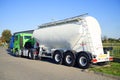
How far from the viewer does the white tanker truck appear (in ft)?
43.3

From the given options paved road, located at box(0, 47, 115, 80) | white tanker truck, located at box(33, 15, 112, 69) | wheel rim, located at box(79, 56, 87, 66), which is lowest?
paved road, located at box(0, 47, 115, 80)

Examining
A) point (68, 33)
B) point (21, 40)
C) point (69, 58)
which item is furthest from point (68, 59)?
point (21, 40)

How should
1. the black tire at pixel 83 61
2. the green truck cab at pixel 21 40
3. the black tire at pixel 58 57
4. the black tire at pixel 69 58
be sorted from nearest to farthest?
1. the black tire at pixel 83 61
2. the black tire at pixel 69 58
3. the black tire at pixel 58 57
4. the green truck cab at pixel 21 40

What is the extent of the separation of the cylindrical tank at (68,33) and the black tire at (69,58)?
586mm

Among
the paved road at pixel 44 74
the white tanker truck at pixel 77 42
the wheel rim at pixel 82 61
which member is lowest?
the paved road at pixel 44 74

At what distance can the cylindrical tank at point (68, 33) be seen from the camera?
13797mm

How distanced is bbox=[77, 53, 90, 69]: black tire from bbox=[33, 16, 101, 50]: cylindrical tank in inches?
51.5

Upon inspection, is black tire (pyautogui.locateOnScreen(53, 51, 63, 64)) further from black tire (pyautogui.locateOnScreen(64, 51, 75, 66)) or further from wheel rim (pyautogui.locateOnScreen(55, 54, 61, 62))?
black tire (pyautogui.locateOnScreen(64, 51, 75, 66))

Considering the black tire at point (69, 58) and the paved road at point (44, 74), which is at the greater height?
the black tire at point (69, 58)

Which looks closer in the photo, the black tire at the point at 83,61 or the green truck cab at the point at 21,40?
the black tire at the point at 83,61

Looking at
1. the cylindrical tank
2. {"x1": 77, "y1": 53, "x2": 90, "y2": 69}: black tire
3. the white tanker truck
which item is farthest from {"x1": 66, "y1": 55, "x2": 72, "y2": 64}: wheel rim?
{"x1": 77, "y1": 53, "x2": 90, "y2": 69}: black tire

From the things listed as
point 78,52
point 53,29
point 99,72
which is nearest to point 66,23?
point 53,29

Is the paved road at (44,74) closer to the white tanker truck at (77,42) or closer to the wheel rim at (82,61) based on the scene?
the wheel rim at (82,61)

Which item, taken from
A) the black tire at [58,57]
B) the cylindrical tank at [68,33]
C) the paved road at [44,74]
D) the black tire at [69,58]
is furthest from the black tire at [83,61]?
the black tire at [58,57]
